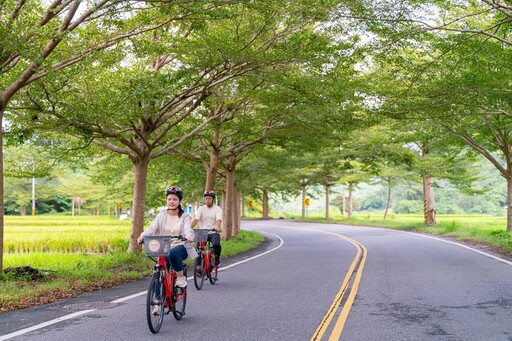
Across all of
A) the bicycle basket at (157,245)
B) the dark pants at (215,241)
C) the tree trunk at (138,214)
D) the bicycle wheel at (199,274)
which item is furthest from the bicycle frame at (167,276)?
the tree trunk at (138,214)

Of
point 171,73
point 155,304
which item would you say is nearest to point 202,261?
point 155,304

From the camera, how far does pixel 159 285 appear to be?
6176mm

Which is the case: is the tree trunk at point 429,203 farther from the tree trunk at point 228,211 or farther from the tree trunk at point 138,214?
the tree trunk at point 138,214

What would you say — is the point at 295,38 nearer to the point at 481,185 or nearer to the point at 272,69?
the point at 272,69

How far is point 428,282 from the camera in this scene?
1019cm

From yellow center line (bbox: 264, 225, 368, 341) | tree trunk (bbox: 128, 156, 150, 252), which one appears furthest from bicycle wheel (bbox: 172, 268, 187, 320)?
tree trunk (bbox: 128, 156, 150, 252)

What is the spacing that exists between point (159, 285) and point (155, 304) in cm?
25

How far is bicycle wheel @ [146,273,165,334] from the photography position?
592 cm

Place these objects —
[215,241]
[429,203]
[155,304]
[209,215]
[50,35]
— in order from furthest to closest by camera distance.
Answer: [429,203], [215,241], [209,215], [50,35], [155,304]

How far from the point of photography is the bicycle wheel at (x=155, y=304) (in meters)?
5.92

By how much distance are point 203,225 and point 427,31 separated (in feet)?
25.4

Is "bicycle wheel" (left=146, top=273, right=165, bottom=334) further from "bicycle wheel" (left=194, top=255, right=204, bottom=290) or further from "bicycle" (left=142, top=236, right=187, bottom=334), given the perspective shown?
"bicycle wheel" (left=194, top=255, right=204, bottom=290)

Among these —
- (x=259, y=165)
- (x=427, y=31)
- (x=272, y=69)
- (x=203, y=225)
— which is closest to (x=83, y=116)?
(x=203, y=225)

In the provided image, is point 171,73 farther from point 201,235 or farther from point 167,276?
point 167,276
